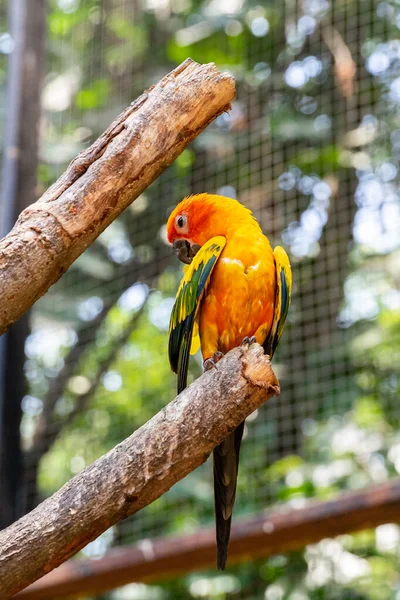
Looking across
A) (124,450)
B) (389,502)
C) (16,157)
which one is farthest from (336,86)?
(124,450)

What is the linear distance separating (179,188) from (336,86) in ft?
3.84

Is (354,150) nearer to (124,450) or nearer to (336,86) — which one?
(336,86)

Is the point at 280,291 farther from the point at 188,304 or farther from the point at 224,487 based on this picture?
the point at 224,487

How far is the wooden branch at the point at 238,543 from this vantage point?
330 cm

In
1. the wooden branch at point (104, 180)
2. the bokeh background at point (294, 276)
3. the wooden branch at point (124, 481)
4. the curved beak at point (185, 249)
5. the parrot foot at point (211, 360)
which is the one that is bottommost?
the bokeh background at point (294, 276)

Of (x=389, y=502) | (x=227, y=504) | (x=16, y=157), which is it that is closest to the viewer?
(x=227, y=504)

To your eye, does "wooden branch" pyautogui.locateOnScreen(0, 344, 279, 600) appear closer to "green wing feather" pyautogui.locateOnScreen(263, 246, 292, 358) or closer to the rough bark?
"green wing feather" pyautogui.locateOnScreen(263, 246, 292, 358)

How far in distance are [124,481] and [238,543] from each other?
6.50ft

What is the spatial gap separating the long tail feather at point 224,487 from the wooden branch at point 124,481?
18.8 inches

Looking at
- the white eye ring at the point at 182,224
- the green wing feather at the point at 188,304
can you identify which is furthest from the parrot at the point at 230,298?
the white eye ring at the point at 182,224

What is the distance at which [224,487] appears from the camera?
2334 mm

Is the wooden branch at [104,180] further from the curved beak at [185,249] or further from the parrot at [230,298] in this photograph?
the curved beak at [185,249]

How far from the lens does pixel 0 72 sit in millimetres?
5383

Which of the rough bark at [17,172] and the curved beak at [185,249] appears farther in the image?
the rough bark at [17,172]
